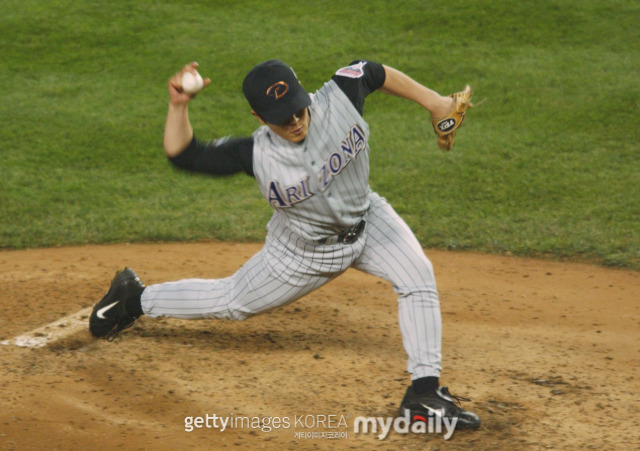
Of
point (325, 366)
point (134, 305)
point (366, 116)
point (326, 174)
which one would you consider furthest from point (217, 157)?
point (366, 116)

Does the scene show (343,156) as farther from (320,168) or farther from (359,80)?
(359,80)

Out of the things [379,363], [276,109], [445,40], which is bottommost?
[379,363]

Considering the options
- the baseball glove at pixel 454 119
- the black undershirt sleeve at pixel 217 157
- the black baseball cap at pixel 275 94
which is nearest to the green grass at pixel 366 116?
the baseball glove at pixel 454 119

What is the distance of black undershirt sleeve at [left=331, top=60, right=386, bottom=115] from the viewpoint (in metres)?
3.27

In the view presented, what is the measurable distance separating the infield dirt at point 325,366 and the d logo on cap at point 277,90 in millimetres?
1260

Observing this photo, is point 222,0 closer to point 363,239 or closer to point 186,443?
point 363,239

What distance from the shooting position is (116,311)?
3.69m

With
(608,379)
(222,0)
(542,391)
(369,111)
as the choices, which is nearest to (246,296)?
(542,391)

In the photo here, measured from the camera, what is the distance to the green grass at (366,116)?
5969 mm

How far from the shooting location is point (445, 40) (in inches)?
384

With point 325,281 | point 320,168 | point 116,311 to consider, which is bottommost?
point 116,311

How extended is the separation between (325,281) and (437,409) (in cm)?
78

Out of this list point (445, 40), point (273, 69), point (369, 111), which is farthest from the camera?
point (445, 40)

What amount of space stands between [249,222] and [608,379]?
3.28 metres
